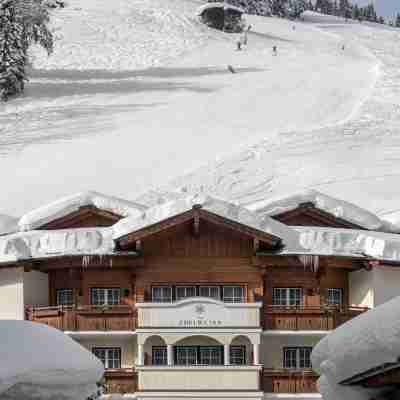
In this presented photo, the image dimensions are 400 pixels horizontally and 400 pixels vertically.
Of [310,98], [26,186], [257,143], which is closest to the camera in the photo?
[26,186]

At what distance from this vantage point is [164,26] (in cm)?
9481

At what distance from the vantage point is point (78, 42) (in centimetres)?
8769

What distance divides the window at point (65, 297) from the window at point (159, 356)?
211 centimetres

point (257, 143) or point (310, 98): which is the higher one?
point (310, 98)

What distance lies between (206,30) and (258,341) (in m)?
70.9

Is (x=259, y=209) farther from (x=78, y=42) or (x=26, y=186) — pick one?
(x=78, y=42)

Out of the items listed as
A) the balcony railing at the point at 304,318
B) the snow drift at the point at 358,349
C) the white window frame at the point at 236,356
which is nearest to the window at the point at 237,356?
the white window frame at the point at 236,356

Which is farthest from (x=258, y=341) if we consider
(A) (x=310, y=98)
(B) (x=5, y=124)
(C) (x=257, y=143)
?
(A) (x=310, y=98)

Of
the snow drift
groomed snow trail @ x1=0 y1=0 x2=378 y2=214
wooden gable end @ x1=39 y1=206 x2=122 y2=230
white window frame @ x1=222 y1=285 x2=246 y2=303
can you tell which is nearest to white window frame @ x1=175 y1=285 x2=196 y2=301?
white window frame @ x1=222 y1=285 x2=246 y2=303

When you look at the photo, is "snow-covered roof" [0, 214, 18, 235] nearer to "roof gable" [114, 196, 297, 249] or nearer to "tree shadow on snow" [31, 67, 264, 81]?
"roof gable" [114, 196, 297, 249]

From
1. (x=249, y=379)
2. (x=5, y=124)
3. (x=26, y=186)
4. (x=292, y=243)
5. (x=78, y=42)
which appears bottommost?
(x=249, y=379)

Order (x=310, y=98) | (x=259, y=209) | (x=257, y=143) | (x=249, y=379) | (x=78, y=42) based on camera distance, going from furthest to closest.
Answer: (x=78, y=42) → (x=310, y=98) → (x=257, y=143) → (x=259, y=209) → (x=249, y=379)

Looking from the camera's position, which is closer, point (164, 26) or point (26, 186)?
point (26, 186)

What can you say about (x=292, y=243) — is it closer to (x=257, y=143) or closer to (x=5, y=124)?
(x=257, y=143)
